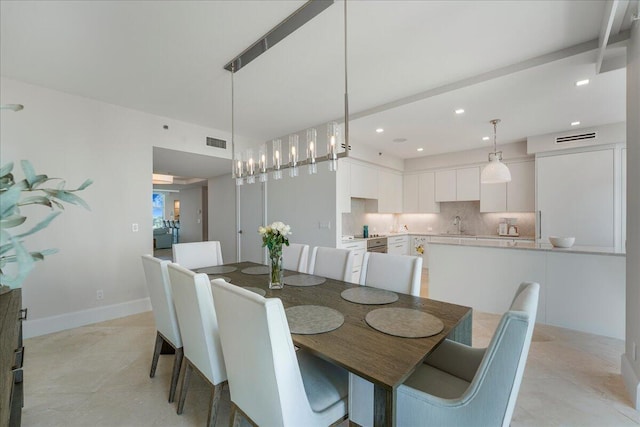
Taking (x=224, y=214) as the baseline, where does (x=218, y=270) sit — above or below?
below

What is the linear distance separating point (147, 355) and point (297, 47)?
3.02 m

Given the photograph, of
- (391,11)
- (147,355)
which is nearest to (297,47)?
(391,11)

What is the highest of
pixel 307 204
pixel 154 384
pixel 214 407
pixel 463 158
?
pixel 463 158

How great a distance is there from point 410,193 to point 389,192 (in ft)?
2.45

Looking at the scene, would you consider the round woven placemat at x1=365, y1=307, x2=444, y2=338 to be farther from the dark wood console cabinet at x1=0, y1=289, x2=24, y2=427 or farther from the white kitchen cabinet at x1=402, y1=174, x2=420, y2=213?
the white kitchen cabinet at x1=402, y1=174, x2=420, y2=213

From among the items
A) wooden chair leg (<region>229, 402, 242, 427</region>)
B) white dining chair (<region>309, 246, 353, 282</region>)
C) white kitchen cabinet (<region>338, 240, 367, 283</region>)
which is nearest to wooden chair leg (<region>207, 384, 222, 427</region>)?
wooden chair leg (<region>229, 402, 242, 427</region>)

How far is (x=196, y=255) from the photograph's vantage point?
124 inches

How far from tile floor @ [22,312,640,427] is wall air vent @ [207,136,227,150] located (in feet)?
9.19

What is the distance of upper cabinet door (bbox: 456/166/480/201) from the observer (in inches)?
219

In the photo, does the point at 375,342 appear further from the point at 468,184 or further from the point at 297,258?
the point at 468,184

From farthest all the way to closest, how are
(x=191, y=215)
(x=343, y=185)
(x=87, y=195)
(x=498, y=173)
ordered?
(x=191, y=215), (x=343, y=185), (x=498, y=173), (x=87, y=195)

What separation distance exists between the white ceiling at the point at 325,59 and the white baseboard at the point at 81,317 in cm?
250

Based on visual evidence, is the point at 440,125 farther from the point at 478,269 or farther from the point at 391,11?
the point at 391,11

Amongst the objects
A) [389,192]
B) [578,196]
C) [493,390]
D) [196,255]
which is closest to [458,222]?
[389,192]
